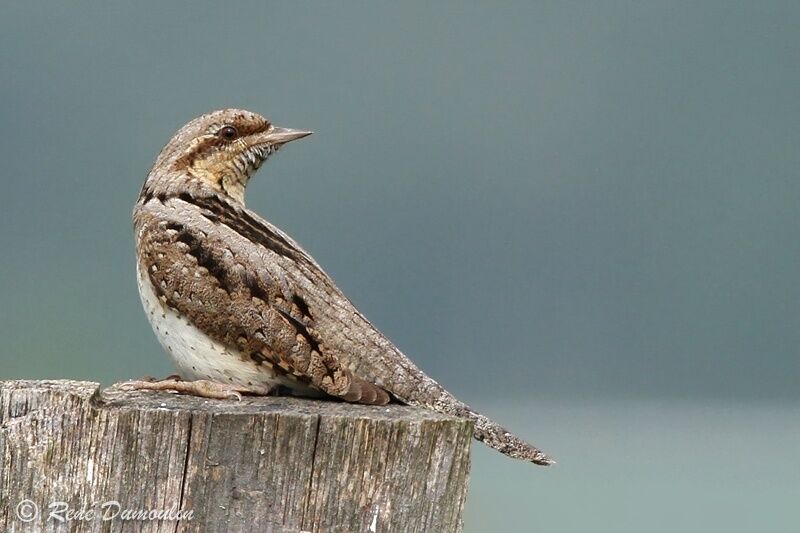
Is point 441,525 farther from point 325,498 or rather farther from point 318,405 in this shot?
point 318,405

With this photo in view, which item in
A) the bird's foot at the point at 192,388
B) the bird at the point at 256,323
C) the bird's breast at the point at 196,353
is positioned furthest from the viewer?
the bird's breast at the point at 196,353

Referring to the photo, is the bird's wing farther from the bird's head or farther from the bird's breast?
the bird's head

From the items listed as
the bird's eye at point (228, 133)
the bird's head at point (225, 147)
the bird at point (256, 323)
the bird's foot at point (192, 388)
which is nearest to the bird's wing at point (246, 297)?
the bird at point (256, 323)

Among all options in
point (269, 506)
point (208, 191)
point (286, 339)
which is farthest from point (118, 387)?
point (208, 191)

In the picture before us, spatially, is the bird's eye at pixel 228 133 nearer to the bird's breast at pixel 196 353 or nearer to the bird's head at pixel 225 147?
the bird's head at pixel 225 147

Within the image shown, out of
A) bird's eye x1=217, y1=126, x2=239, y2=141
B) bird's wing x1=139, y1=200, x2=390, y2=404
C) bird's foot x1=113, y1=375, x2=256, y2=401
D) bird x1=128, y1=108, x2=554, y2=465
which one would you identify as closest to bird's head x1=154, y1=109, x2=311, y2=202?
bird's eye x1=217, y1=126, x2=239, y2=141

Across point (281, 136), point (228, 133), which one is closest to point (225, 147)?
point (228, 133)

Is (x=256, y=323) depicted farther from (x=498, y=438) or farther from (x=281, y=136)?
(x=281, y=136)
